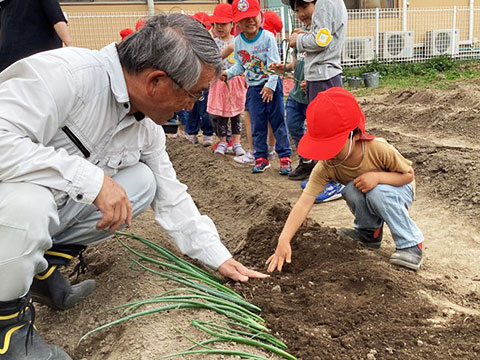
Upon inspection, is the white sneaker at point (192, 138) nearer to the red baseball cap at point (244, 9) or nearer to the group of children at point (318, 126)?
the group of children at point (318, 126)

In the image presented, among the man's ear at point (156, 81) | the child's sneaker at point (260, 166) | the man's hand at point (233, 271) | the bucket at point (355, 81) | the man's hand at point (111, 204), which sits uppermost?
the man's ear at point (156, 81)

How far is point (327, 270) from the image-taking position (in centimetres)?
274

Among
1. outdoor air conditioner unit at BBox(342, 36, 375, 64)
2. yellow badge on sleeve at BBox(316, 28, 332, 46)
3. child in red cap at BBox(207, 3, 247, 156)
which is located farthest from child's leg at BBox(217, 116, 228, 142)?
outdoor air conditioner unit at BBox(342, 36, 375, 64)

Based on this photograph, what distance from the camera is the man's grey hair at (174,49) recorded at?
1980 mm

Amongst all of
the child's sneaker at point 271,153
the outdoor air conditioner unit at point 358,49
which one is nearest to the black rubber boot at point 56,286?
the child's sneaker at point 271,153

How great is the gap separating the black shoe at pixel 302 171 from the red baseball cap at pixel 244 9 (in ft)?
4.99

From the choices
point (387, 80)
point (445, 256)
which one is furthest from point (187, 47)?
point (387, 80)

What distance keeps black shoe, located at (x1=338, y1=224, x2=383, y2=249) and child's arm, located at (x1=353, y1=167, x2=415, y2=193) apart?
0.41m

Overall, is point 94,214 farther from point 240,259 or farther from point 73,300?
point 240,259

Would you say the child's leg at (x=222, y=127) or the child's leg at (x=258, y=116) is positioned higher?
the child's leg at (x=258, y=116)

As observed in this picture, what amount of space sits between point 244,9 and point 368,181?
110 inches

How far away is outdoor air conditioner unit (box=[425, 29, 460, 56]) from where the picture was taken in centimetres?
1348

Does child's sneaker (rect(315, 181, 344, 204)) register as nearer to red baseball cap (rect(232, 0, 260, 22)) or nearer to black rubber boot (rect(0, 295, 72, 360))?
red baseball cap (rect(232, 0, 260, 22))

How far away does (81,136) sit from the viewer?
215 centimetres
